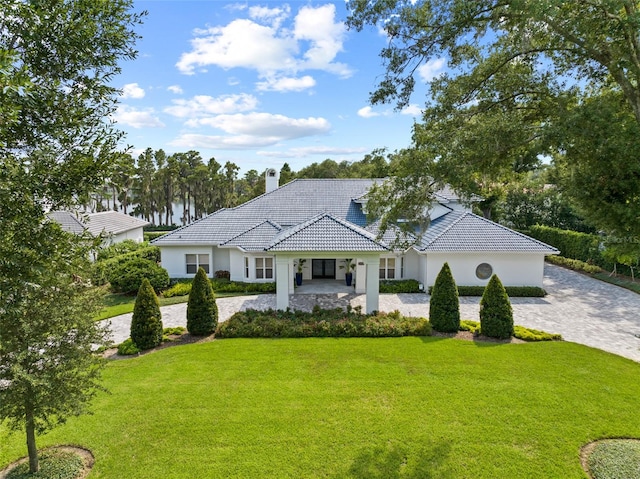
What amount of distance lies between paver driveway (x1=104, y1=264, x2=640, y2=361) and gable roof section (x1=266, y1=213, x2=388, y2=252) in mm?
3912

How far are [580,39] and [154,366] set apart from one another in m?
14.2

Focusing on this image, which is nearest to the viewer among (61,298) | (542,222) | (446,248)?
(61,298)

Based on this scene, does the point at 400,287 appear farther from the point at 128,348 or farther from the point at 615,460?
the point at 615,460

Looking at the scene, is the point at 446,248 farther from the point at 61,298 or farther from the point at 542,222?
the point at 542,222

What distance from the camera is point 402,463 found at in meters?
7.54

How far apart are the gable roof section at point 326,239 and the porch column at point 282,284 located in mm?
919

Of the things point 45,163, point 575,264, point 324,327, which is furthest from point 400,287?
point 45,163

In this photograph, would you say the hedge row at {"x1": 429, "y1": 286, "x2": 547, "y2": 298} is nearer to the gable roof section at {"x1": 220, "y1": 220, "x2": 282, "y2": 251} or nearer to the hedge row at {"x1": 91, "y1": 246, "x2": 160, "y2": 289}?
the gable roof section at {"x1": 220, "y1": 220, "x2": 282, "y2": 251}

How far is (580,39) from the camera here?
7090 mm

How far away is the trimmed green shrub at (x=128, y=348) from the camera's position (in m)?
13.3

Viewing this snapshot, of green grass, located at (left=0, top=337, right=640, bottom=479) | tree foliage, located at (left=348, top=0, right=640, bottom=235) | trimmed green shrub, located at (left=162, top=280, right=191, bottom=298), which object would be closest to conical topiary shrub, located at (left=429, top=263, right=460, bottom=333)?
green grass, located at (left=0, top=337, right=640, bottom=479)

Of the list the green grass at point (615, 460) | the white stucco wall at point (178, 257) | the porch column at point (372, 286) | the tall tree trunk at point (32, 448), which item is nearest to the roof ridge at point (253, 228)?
the white stucco wall at point (178, 257)

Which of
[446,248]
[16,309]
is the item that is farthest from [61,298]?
[446,248]

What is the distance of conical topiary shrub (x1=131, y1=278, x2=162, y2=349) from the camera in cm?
1363
